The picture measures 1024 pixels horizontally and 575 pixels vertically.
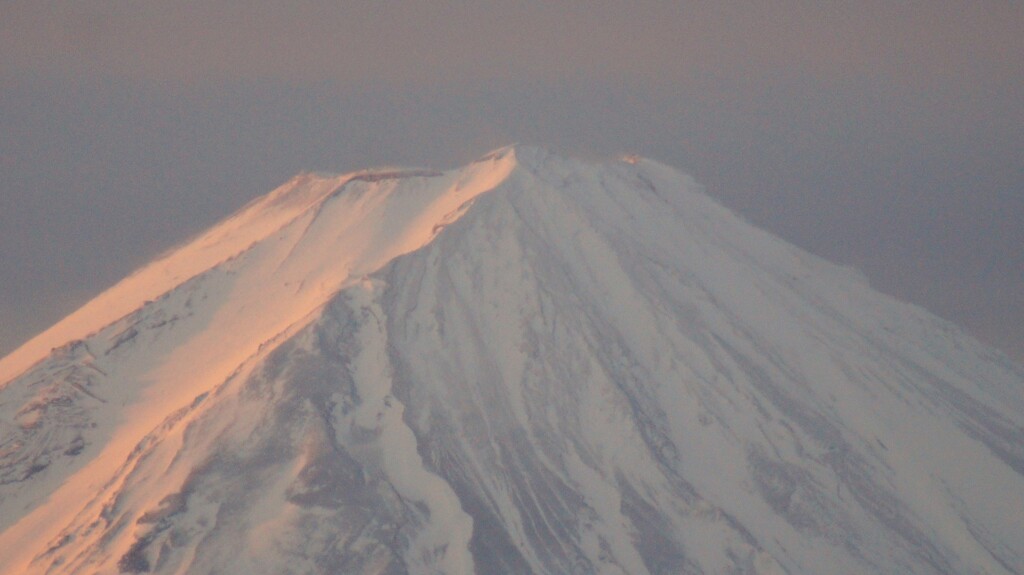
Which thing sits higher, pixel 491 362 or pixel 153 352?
pixel 153 352

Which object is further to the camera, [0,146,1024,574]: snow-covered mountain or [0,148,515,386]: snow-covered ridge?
[0,148,515,386]: snow-covered ridge

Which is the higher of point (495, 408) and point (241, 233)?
point (241, 233)

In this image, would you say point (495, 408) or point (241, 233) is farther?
point (241, 233)

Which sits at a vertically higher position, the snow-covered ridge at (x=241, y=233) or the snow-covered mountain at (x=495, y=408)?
the snow-covered ridge at (x=241, y=233)

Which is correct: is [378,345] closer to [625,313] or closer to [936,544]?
[625,313]

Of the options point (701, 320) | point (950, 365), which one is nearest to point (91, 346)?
point (701, 320)

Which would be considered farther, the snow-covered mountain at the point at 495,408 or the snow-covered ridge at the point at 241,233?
the snow-covered ridge at the point at 241,233

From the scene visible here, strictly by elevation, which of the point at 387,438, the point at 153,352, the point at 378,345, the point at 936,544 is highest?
the point at 153,352

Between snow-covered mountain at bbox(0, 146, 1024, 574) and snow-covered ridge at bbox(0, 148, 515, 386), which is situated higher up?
snow-covered ridge at bbox(0, 148, 515, 386)
